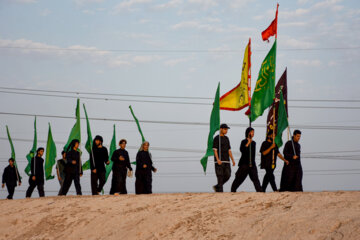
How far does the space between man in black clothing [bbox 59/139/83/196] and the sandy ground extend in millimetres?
962

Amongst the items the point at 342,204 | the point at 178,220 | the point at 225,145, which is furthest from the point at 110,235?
the point at 342,204

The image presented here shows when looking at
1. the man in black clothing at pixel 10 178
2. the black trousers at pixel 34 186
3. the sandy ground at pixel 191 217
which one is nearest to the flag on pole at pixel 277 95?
the sandy ground at pixel 191 217

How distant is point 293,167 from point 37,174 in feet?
28.7

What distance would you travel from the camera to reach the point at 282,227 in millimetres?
11016

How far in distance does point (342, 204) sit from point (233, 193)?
340 centimetres

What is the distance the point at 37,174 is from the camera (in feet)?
66.0

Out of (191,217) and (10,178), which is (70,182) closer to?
(10,178)

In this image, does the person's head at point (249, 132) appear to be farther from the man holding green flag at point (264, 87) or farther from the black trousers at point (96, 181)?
the black trousers at point (96, 181)

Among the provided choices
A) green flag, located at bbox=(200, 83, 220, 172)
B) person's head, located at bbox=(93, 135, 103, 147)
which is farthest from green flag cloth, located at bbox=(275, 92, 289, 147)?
person's head, located at bbox=(93, 135, 103, 147)

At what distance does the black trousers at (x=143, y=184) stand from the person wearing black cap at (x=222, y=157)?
Answer: 9.11ft

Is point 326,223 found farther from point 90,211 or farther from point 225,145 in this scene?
point 90,211

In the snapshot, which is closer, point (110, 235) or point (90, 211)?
point (110, 235)

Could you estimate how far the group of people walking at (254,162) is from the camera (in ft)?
49.8

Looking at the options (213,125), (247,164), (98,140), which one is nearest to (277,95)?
(213,125)
